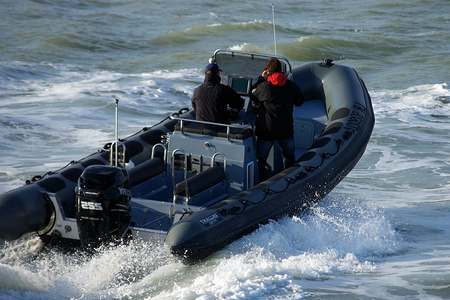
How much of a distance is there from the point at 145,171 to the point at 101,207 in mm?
1285

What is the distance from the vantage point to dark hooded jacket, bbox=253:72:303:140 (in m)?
10.0

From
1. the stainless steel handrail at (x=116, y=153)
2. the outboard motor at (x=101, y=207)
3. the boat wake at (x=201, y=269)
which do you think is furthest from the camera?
the stainless steel handrail at (x=116, y=153)

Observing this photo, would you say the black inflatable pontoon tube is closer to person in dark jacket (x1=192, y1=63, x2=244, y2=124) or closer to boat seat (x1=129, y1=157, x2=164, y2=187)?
boat seat (x1=129, y1=157, x2=164, y2=187)

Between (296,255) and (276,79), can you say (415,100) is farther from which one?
(296,255)

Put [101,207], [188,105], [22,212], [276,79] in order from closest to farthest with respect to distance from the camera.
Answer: [101,207], [22,212], [276,79], [188,105]

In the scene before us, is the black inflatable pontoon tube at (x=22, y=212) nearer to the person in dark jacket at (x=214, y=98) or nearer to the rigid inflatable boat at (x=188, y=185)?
the rigid inflatable boat at (x=188, y=185)

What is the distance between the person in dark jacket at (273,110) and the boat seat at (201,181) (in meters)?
0.57

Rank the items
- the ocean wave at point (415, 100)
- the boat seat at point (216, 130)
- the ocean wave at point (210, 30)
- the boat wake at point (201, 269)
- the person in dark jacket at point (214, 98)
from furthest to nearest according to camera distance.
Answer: the ocean wave at point (210, 30) → the ocean wave at point (415, 100) → the person in dark jacket at point (214, 98) → the boat seat at point (216, 130) → the boat wake at point (201, 269)

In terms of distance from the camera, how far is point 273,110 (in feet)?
32.8

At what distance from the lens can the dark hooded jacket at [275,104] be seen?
10000 mm

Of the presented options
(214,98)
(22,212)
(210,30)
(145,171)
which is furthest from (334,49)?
(22,212)

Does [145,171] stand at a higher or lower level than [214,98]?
lower

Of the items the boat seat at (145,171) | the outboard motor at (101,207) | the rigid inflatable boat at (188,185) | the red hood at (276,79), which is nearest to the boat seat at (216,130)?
the rigid inflatable boat at (188,185)

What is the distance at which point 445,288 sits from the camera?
8.89m
